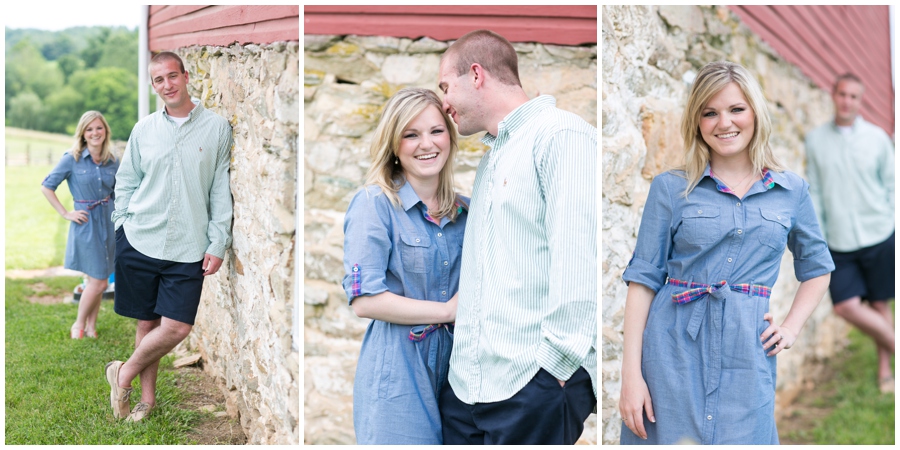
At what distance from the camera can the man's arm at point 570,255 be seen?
6.94ft

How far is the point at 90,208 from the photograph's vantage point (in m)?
3.06

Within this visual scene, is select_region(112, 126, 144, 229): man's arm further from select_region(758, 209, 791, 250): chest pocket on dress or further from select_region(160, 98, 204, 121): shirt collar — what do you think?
select_region(758, 209, 791, 250): chest pocket on dress

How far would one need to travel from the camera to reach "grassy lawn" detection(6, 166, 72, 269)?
3014mm

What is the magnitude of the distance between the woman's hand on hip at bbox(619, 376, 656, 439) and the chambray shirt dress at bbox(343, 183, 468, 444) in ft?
2.20

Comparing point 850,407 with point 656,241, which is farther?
point 850,407

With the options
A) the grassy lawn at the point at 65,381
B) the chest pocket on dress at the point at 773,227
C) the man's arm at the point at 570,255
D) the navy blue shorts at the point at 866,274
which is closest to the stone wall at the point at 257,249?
the grassy lawn at the point at 65,381

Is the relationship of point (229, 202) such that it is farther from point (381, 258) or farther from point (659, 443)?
point (659, 443)

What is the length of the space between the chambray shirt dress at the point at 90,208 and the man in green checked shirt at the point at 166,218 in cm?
5

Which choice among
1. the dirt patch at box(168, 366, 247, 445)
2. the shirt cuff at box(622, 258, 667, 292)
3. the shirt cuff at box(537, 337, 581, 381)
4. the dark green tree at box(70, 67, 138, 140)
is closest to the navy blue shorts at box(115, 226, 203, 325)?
the dirt patch at box(168, 366, 247, 445)

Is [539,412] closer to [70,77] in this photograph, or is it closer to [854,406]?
[70,77]

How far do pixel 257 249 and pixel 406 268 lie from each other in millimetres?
810

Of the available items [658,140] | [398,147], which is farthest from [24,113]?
[658,140]

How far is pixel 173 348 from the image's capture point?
3115 mm

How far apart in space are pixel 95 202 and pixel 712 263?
2.47 meters
